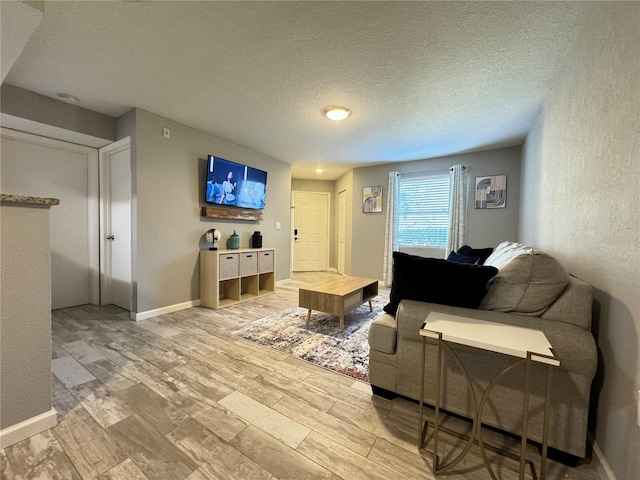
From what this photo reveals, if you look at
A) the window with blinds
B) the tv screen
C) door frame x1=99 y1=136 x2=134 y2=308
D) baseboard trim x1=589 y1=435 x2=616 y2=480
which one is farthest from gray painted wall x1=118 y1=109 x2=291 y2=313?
baseboard trim x1=589 y1=435 x2=616 y2=480

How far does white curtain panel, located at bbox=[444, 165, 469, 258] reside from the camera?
13.1 ft

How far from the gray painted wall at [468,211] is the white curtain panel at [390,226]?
152 millimetres

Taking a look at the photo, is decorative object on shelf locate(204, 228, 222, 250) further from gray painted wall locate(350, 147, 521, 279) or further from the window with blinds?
the window with blinds

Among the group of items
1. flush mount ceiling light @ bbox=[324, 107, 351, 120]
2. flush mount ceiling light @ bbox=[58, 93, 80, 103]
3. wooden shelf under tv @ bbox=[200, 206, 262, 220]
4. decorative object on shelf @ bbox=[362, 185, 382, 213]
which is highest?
flush mount ceiling light @ bbox=[58, 93, 80, 103]

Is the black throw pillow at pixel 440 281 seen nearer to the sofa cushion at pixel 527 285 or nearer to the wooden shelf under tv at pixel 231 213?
the sofa cushion at pixel 527 285

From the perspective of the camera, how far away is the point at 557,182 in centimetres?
193

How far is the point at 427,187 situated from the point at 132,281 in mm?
4627

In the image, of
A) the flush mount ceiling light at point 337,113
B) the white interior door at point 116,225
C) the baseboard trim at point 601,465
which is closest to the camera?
the baseboard trim at point 601,465

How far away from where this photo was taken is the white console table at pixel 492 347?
34.6 inches

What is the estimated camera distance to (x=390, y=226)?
4.69m

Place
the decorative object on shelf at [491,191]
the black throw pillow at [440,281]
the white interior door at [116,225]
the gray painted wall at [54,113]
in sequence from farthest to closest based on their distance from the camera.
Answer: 1. the decorative object on shelf at [491,191]
2. the white interior door at [116,225]
3. the gray painted wall at [54,113]
4. the black throw pillow at [440,281]

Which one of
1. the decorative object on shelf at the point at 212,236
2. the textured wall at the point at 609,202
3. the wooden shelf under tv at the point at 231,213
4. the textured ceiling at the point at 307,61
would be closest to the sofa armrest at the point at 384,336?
the textured wall at the point at 609,202

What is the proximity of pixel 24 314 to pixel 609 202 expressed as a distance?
276 centimetres

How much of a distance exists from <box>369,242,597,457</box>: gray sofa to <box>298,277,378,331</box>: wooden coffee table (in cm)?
97
